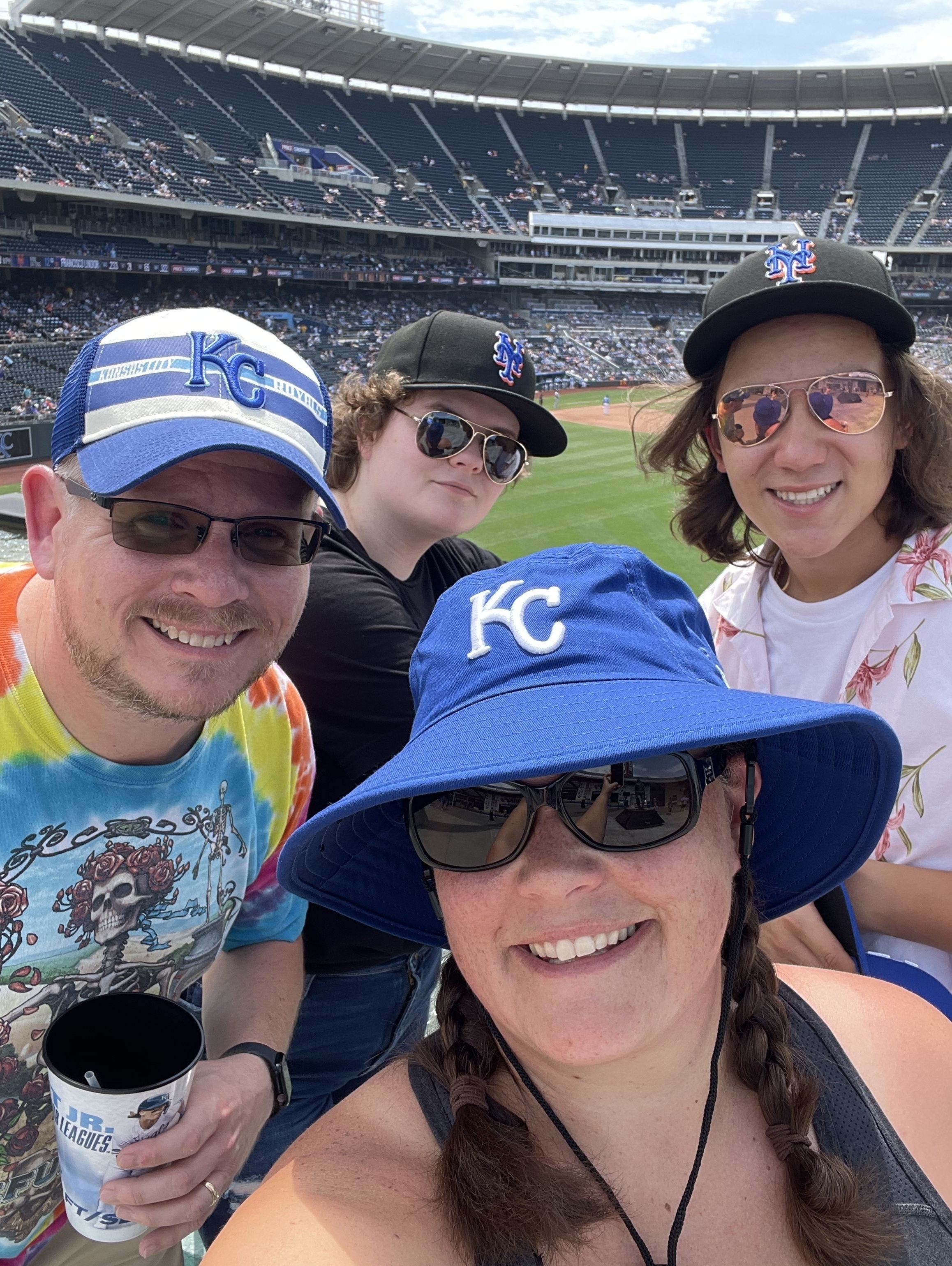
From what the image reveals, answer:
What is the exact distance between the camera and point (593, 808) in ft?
4.28

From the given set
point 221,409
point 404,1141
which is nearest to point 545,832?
point 404,1141

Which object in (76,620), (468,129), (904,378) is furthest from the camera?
(468,129)

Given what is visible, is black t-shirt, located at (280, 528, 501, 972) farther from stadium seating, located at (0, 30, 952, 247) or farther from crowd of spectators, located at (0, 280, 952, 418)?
stadium seating, located at (0, 30, 952, 247)

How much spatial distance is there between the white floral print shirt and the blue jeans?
1358 millimetres

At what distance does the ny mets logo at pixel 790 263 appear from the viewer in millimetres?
2229

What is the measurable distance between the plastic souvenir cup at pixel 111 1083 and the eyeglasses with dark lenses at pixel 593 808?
704mm

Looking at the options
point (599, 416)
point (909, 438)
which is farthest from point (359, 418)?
point (599, 416)

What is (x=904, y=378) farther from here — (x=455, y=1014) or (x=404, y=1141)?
(x=404, y=1141)

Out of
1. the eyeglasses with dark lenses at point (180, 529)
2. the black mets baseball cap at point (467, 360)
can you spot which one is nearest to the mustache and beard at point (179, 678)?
the eyeglasses with dark lenses at point (180, 529)

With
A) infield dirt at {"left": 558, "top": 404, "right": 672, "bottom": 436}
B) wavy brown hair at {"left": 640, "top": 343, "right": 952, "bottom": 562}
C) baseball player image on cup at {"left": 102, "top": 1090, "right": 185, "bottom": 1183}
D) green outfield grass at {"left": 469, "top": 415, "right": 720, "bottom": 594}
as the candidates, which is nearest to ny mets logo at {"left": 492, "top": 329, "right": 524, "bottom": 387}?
wavy brown hair at {"left": 640, "top": 343, "right": 952, "bottom": 562}

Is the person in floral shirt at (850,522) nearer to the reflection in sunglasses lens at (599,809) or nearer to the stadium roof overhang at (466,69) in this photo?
the reflection in sunglasses lens at (599,809)

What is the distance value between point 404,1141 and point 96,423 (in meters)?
1.42

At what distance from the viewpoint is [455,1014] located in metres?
1.52

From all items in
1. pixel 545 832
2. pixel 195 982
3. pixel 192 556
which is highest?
pixel 192 556
